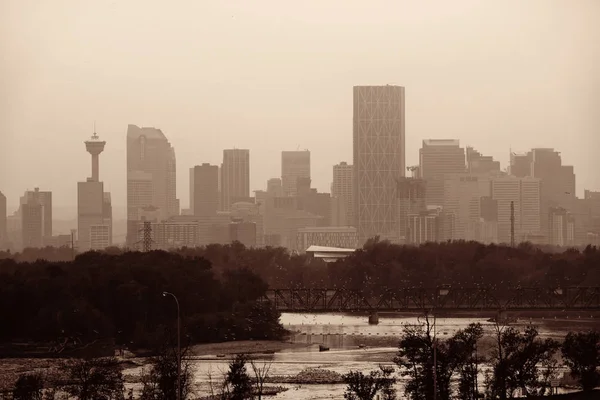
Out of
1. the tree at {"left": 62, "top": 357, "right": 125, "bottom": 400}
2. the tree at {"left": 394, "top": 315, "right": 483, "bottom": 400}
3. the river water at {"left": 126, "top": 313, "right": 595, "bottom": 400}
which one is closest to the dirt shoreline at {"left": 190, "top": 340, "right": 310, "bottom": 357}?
the river water at {"left": 126, "top": 313, "right": 595, "bottom": 400}

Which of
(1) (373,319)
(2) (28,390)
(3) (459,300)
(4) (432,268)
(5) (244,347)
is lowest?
(2) (28,390)

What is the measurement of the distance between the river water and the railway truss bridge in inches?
36.2

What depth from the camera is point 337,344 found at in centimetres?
6769

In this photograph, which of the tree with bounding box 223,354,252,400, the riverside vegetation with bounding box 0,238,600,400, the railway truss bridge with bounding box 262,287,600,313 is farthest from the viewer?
the railway truss bridge with bounding box 262,287,600,313

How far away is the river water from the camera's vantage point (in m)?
50.8

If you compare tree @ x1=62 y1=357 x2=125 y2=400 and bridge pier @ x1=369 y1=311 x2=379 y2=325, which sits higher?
bridge pier @ x1=369 y1=311 x2=379 y2=325

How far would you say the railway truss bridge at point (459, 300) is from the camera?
74750 millimetres

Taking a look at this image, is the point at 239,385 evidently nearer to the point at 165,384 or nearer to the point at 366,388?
the point at 165,384

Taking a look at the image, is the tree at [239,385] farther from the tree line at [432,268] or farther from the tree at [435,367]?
the tree line at [432,268]

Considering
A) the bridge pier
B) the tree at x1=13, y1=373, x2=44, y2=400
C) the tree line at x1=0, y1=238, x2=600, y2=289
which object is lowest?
the tree at x1=13, y1=373, x2=44, y2=400

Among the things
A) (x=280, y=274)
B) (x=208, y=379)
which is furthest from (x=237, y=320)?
(x=280, y=274)

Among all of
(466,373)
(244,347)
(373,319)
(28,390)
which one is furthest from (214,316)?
(466,373)

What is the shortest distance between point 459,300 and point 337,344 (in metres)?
16.5

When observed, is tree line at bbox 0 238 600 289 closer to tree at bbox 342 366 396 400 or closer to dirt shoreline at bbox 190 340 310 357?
dirt shoreline at bbox 190 340 310 357
